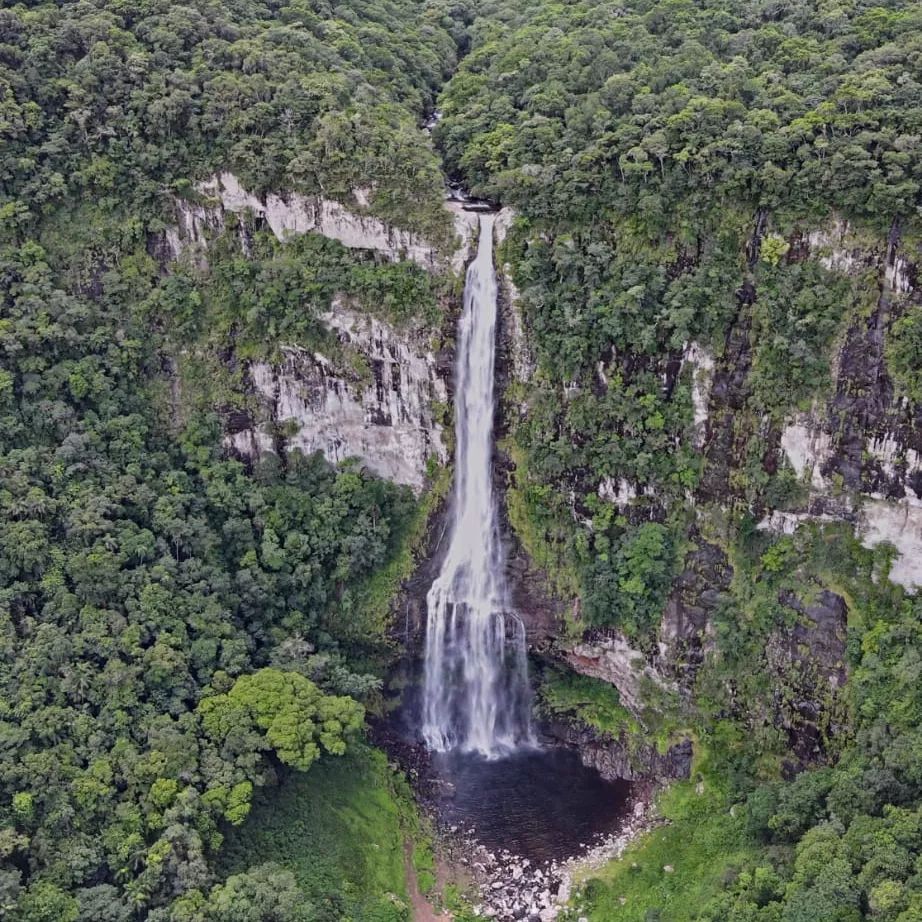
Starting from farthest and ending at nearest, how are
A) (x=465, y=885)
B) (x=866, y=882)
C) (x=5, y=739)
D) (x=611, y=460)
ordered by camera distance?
(x=611, y=460) → (x=465, y=885) → (x=5, y=739) → (x=866, y=882)

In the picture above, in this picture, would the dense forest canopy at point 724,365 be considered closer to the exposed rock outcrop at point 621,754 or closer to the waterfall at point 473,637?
the exposed rock outcrop at point 621,754

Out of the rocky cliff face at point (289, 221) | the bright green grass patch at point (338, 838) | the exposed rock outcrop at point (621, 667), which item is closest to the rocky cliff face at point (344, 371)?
the rocky cliff face at point (289, 221)

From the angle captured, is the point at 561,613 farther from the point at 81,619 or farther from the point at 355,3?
the point at 355,3

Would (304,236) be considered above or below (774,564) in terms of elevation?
above

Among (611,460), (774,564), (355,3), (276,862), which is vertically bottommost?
(276,862)

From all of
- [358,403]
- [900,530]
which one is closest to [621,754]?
[900,530]

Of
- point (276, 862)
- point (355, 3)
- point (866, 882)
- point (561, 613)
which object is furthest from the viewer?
point (355, 3)

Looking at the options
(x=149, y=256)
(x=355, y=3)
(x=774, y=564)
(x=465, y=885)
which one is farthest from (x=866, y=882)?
(x=355, y=3)

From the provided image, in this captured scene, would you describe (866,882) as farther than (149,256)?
No
